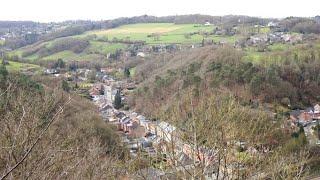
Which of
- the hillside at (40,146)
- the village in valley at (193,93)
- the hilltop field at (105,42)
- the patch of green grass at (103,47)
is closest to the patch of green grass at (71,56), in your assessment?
the hilltop field at (105,42)

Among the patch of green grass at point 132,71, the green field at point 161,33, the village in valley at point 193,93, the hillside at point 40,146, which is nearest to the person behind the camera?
the hillside at point 40,146

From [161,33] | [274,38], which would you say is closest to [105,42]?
[161,33]

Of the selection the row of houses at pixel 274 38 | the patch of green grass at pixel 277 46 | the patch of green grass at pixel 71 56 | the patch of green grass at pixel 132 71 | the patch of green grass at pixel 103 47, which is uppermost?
the row of houses at pixel 274 38

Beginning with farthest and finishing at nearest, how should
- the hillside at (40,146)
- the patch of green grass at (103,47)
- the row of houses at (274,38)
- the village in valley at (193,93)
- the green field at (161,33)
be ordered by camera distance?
1. the green field at (161,33)
2. the patch of green grass at (103,47)
3. the row of houses at (274,38)
4. the village in valley at (193,93)
5. the hillside at (40,146)

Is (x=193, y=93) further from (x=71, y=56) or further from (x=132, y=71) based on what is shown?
(x=71, y=56)

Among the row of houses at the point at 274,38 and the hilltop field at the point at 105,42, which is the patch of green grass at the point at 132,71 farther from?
the row of houses at the point at 274,38

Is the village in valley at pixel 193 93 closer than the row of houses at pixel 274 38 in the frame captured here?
Yes

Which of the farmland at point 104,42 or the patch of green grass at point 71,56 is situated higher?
the farmland at point 104,42

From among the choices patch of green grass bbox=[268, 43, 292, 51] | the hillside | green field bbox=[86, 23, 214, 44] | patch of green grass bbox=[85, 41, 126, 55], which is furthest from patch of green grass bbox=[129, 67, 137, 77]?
the hillside

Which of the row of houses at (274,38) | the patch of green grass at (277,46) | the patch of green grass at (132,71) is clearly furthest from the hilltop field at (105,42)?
the patch of green grass at (277,46)

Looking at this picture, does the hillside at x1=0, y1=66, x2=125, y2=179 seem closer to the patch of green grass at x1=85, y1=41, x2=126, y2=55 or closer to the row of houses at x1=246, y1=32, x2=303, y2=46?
the row of houses at x1=246, y1=32, x2=303, y2=46

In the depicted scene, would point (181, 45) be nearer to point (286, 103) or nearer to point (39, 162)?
point (286, 103)
